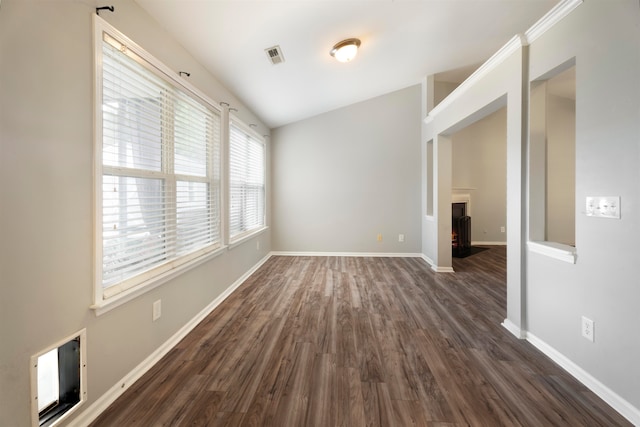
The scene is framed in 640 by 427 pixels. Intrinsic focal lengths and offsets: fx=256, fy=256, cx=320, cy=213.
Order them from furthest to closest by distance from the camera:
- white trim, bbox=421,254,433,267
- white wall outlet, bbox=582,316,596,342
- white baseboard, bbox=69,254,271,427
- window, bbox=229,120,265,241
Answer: white trim, bbox=421,254,433,267 → window, bbox=229,120,265,241 → white wall outlet, bbox=582,316,596,342 → white baseboard, bbox=69,254,271,427

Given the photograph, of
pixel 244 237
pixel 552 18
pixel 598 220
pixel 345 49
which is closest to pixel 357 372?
pixel 598 220

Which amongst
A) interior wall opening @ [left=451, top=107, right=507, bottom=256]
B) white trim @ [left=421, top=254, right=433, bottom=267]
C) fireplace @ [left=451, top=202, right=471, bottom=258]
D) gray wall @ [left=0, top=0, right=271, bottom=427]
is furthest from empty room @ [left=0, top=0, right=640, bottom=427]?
interior wall opening @ [left=451, top=107, right=507, bottom=256]

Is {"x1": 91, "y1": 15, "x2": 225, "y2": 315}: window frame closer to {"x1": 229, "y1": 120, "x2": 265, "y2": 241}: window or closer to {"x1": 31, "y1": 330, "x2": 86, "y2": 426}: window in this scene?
{"x1": 31, "y1": 330, "x2": 86, "y2": 426}: window

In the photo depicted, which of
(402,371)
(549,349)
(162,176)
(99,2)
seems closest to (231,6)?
(99,2)

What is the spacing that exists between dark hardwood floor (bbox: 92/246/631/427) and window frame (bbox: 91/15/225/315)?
1.87ft

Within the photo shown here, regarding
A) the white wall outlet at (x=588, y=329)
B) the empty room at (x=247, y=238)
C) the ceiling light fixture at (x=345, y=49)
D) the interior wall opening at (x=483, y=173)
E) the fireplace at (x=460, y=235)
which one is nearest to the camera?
the empty room at (x=247, y=238)

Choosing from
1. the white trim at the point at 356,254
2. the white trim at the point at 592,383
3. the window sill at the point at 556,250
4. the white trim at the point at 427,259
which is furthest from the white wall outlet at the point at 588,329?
the white trim at the point at 356,254

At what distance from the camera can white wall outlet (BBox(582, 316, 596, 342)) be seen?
152 centimetres

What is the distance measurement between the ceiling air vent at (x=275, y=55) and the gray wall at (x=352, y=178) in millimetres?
2297

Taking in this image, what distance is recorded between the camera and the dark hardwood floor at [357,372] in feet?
4.34

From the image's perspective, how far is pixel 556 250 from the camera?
1.78m

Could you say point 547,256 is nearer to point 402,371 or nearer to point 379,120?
point 402,371

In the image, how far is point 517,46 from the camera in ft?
6.83

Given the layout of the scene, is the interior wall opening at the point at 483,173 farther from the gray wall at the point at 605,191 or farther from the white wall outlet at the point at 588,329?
the white wall outlet at the point at 588,329
